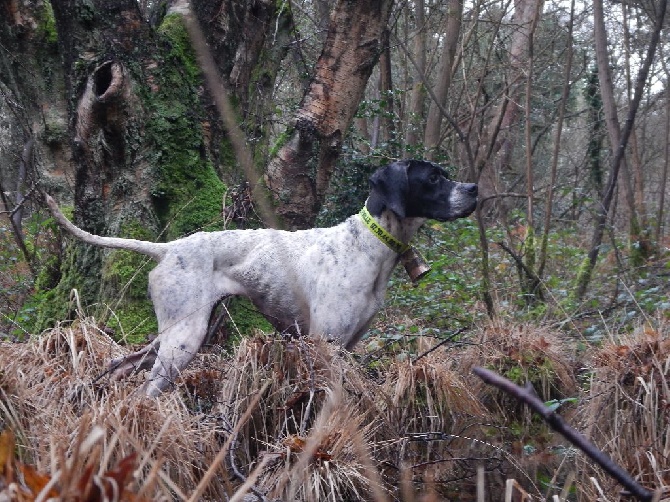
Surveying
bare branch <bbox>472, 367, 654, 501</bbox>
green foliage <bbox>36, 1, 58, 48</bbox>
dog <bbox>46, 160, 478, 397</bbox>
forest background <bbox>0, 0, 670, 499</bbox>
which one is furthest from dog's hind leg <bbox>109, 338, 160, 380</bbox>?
green foliage <bbox>36, 1, 58, 48</bbox>

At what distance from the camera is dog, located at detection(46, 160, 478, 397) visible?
14.6 feet

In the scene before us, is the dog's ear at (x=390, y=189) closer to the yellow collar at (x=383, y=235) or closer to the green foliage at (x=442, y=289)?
the yellow collar at (x=383, y=235)

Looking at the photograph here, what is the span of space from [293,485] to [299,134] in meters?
3.76

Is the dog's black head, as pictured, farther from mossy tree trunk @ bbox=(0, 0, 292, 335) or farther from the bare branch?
the bare branch

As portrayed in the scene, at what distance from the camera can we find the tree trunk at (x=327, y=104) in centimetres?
619

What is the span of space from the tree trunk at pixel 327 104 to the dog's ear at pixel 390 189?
1605mm

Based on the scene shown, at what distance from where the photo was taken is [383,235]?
15.1 feet

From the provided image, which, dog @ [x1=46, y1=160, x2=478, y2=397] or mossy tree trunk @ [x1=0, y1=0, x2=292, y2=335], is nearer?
dog @ [x1=46, y1=160, x2=478, y2=397]

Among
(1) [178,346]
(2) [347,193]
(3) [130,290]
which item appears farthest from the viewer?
(2) [347,193]

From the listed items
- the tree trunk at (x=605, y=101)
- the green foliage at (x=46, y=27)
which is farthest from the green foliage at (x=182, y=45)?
the tree trunk at (x=605, y=101)

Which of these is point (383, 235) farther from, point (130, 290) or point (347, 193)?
point (347, 193)

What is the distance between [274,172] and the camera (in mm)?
6309

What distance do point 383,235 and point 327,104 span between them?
1.97m

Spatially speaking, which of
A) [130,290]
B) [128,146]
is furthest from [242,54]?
[130,290]
